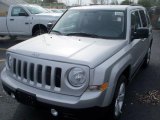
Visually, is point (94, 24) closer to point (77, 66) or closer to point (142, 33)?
point (142, 33)

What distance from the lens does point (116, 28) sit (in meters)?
4.59

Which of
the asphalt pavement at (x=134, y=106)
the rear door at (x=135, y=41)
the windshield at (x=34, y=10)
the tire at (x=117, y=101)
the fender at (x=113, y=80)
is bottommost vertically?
the asphalt pavement at (x=134, y=106)

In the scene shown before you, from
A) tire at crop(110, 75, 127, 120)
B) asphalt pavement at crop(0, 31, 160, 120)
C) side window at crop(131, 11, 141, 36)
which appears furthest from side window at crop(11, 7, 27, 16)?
tire at crop(110, 75, 127, 120)

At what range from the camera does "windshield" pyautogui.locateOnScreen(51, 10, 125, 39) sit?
455 centimetres

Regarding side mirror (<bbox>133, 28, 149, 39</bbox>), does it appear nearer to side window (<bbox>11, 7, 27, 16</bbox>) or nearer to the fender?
the fender

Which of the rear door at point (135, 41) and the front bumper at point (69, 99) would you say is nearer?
the front bumper at point (69, 99)

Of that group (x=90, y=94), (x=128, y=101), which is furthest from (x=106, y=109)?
(x=128, y=101)

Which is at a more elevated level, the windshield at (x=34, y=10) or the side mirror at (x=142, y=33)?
the windshield at (x=34, y=10)

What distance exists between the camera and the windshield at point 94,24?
4.55 m

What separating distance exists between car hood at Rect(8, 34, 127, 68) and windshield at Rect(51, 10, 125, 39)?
0.25 m

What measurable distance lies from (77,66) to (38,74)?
0.58m

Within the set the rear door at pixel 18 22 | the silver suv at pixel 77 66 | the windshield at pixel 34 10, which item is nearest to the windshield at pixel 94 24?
the silver suv at pixel 77 66

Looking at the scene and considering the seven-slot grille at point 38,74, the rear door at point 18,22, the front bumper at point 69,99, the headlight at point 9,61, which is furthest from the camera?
the rear door at point 18,22

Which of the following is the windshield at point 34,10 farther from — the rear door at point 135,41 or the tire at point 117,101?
the tire at point 117,101
